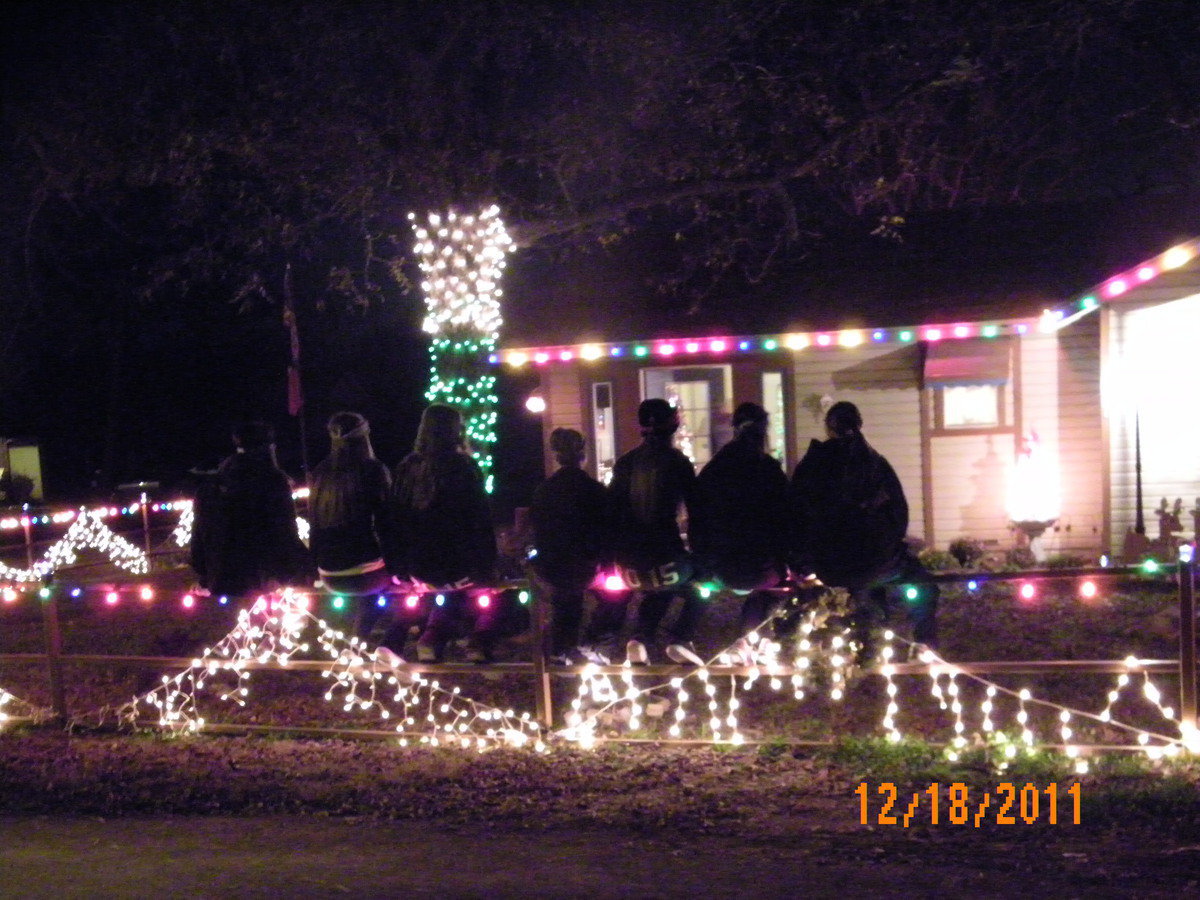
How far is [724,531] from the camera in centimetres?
663

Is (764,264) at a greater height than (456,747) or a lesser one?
greater

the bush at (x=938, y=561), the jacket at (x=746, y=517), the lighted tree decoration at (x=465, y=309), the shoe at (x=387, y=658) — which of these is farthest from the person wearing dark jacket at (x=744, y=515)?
the lighted tree decoration at (x=465, y=309)

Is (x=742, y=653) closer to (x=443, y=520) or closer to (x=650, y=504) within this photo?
(x=650, y=504)

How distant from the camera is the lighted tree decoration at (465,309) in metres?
12.0

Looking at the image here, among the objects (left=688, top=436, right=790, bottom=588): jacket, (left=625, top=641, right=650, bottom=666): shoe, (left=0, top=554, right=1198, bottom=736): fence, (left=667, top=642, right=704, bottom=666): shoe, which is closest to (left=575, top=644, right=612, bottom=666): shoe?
(left=625, top=641, right=650, bottom=666): shoe

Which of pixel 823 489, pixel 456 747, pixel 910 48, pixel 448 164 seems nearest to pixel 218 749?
pixel 456 747

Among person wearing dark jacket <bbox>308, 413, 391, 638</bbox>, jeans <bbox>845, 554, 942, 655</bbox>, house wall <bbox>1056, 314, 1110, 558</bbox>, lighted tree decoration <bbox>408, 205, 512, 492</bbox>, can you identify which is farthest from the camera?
house wall <bbox>1056, 314, 1110, 558</bbox>

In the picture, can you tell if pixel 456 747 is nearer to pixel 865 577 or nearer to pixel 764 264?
pixel 865 577

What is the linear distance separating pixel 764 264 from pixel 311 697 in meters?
8.73

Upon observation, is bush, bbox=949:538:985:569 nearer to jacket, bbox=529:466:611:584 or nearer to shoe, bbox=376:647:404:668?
jacket, bbox=529:466:611:584

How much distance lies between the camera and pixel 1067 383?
12.5 meters

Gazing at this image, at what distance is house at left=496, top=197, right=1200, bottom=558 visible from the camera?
36.2 ft

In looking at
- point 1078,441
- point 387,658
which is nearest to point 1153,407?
point 1078,441

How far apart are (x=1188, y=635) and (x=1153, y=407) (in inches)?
238
